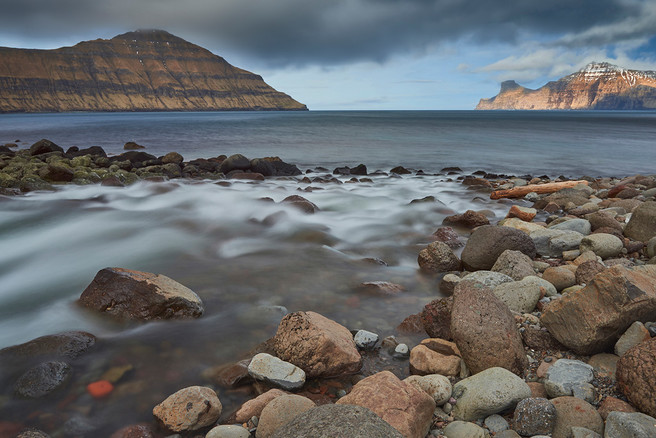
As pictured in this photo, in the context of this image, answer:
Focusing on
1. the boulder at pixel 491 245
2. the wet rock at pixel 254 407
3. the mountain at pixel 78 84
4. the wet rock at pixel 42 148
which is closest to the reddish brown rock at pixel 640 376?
the wet rock at pixel 254 407

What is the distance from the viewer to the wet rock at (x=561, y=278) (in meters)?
4.51

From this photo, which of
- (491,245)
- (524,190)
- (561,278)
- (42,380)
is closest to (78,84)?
(524,190)

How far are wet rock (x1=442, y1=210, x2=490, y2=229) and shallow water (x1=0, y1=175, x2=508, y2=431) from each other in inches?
21.5

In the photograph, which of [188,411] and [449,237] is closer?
[188,411]

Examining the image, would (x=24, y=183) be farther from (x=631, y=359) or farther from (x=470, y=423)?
(x=631, y=359)

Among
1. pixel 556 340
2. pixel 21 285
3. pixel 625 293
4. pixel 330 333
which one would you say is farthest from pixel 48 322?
pixel 625 293

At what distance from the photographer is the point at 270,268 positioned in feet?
20.1

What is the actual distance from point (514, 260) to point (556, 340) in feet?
5.24

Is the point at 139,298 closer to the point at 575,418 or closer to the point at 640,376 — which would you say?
the point at 575,418

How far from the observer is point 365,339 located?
378 centimetres

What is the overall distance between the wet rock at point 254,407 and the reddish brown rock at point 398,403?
1.97ft

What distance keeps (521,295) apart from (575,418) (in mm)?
1809

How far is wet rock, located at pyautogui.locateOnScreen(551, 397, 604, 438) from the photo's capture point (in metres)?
2.40

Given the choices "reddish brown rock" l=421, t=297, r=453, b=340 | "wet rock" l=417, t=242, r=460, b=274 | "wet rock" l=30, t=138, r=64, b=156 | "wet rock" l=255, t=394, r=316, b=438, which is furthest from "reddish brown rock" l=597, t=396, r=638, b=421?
"wet rock" l=30, t=138, r=64, b=156
